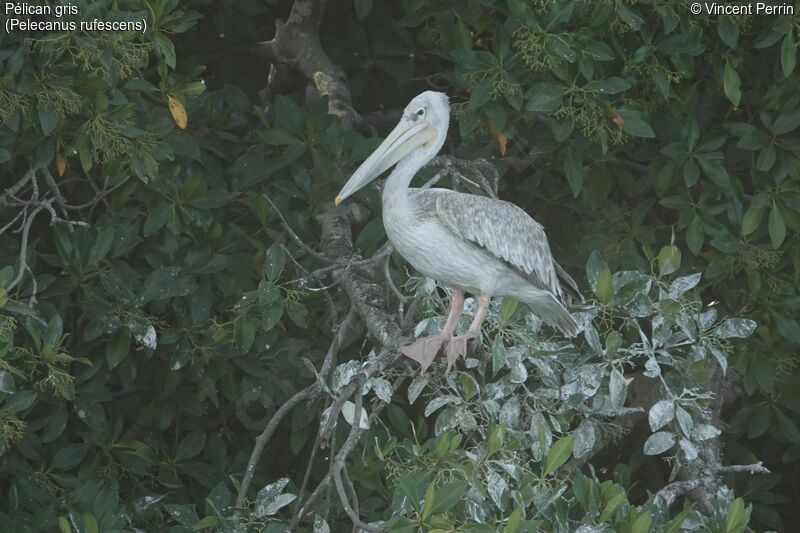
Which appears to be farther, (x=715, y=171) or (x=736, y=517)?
(x=715, y=171)

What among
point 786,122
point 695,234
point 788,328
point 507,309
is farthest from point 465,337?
point 786,122

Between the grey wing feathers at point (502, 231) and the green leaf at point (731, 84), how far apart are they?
1.00 m

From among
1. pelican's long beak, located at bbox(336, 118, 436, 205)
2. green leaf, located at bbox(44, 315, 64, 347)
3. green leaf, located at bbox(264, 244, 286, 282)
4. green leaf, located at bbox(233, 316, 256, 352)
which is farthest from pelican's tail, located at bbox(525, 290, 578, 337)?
green leaf, located at bbox(44, 315, 64, 347)

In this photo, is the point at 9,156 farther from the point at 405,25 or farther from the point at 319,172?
the point at 405,25

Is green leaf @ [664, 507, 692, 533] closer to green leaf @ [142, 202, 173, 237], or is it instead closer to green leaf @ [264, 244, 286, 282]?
green leaf @ [264, 244, 286, 282]

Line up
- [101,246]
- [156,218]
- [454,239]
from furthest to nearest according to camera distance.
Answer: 1. [156,218]
2. [101,246]
3. [454,239]

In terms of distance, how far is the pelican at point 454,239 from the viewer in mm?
4801

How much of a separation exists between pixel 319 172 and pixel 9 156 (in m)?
1.48

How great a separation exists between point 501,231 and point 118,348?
1.66m

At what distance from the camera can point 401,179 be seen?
4992mm

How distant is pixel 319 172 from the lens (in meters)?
5.93

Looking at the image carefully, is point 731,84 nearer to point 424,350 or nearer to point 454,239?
point 454,239

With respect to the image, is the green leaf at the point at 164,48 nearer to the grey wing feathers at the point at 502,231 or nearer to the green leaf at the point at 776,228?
the grey wing feathers at the point at 502,231

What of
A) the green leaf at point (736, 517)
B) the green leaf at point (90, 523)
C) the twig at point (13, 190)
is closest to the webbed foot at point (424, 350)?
the green leaf at point (736, 517)
